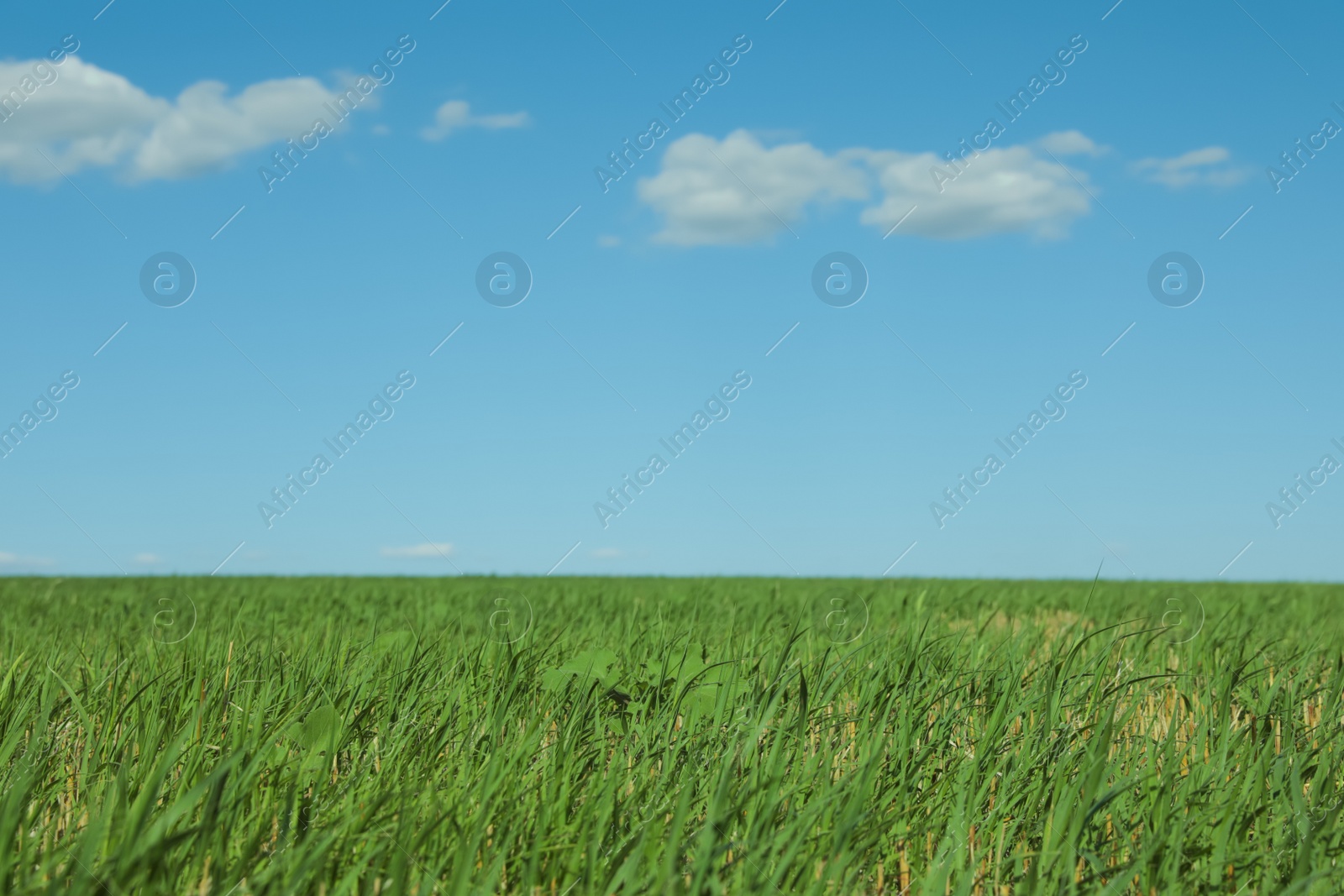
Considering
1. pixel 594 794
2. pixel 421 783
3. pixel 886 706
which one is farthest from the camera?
pixel 886 706

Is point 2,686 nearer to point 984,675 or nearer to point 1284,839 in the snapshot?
point 984,675

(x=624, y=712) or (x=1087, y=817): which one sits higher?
(x=624, y=712)

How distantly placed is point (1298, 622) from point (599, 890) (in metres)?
8.28

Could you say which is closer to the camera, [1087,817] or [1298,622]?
[1087,817]

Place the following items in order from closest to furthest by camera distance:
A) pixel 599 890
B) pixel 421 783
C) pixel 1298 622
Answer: pixel 599 890, pixel 421 783, pixel 1298 622

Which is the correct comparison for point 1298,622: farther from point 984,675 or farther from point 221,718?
point 221,718

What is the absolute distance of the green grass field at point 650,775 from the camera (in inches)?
86.4

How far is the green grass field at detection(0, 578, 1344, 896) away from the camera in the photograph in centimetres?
220

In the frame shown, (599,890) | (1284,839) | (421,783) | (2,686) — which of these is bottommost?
(1284,839)

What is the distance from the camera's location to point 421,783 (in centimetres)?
274

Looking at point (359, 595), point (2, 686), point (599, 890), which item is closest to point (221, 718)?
point (2, 686)

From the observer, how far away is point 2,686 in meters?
3.73

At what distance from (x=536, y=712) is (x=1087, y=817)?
1.78m

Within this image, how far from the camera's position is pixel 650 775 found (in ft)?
9.82
